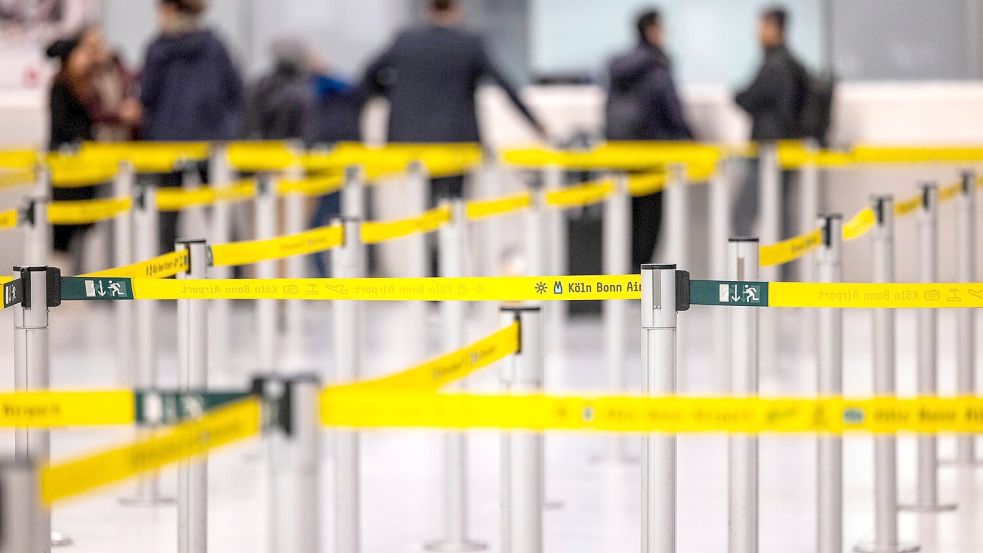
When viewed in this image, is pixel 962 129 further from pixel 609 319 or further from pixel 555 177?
pixel 609 319

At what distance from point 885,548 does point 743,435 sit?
1154 millimetres

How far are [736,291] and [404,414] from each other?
1.28m

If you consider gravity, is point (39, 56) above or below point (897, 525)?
above

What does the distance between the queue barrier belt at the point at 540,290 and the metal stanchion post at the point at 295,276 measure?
3436mm

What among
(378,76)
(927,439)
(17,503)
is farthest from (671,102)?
(17,503)

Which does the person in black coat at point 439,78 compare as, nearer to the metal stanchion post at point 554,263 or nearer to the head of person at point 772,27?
the metal stanchion post at point 554,263

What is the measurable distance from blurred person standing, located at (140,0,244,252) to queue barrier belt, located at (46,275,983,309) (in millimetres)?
5913

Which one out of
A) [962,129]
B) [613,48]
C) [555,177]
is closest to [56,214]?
[555,177]

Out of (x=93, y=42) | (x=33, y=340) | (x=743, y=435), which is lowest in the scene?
(x=743, y=435)

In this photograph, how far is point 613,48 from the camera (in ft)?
46.8

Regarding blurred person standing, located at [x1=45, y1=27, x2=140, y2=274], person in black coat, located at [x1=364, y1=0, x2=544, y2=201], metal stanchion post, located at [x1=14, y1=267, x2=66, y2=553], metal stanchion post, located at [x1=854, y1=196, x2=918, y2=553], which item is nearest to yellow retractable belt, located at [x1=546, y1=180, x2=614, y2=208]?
metal stanchion post, located at [x1=854, y1=196, x2=918, y2=553]

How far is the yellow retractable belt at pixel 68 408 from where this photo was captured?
9.86 feet

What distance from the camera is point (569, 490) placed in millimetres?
6285

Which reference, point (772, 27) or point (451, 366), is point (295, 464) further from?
point (772, 27)
